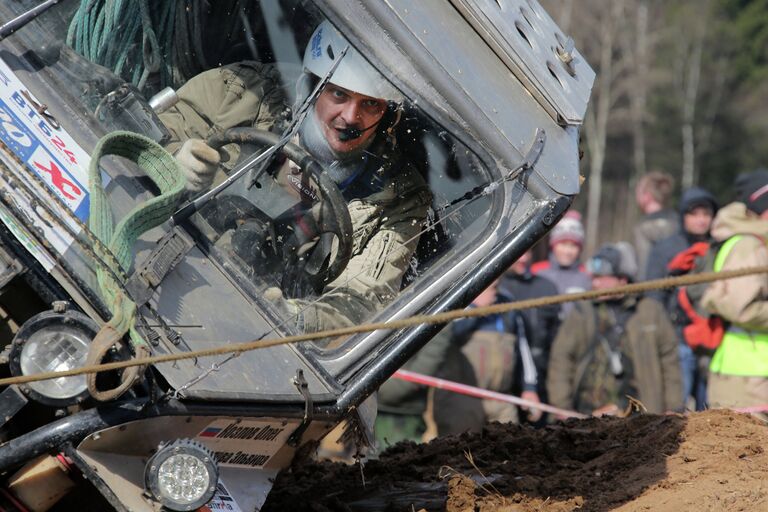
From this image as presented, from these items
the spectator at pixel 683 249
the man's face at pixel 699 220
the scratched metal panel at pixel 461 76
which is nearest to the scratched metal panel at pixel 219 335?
the scratched metal panel at pixel 461 76

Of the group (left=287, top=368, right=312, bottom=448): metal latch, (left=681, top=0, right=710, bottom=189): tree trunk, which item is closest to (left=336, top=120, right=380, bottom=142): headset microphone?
(left=287, top=368, right=312, bottom=448): metal latch

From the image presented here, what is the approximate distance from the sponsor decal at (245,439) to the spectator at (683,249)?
4811 mm

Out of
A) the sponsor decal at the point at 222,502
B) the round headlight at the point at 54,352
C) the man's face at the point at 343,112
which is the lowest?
the sponsor decal at the point at 222,502

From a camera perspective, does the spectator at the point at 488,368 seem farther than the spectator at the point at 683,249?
No

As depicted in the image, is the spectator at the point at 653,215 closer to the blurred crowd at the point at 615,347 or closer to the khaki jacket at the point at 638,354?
the blurred crowd at the point at 615,347

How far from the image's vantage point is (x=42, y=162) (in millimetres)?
3879

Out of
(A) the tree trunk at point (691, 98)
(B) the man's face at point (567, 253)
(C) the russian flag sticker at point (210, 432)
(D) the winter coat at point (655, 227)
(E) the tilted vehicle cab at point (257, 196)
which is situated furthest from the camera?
(A) the tree trunk at point (691, 98)

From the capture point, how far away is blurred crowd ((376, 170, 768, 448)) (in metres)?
7.50

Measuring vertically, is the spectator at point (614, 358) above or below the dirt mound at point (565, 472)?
below

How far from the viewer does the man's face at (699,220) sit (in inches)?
368

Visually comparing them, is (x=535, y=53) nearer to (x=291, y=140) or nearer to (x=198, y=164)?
(x=291, y=140)

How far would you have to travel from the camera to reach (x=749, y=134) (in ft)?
107

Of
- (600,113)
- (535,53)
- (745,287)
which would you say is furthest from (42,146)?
(600,113)

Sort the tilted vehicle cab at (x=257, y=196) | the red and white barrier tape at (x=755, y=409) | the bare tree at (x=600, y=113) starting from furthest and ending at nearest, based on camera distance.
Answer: the bare tree at (x=600, y=113), the red and white barrier tape at (x=755, y=409), the tilted vehicle cab at (x=257, y=196)
